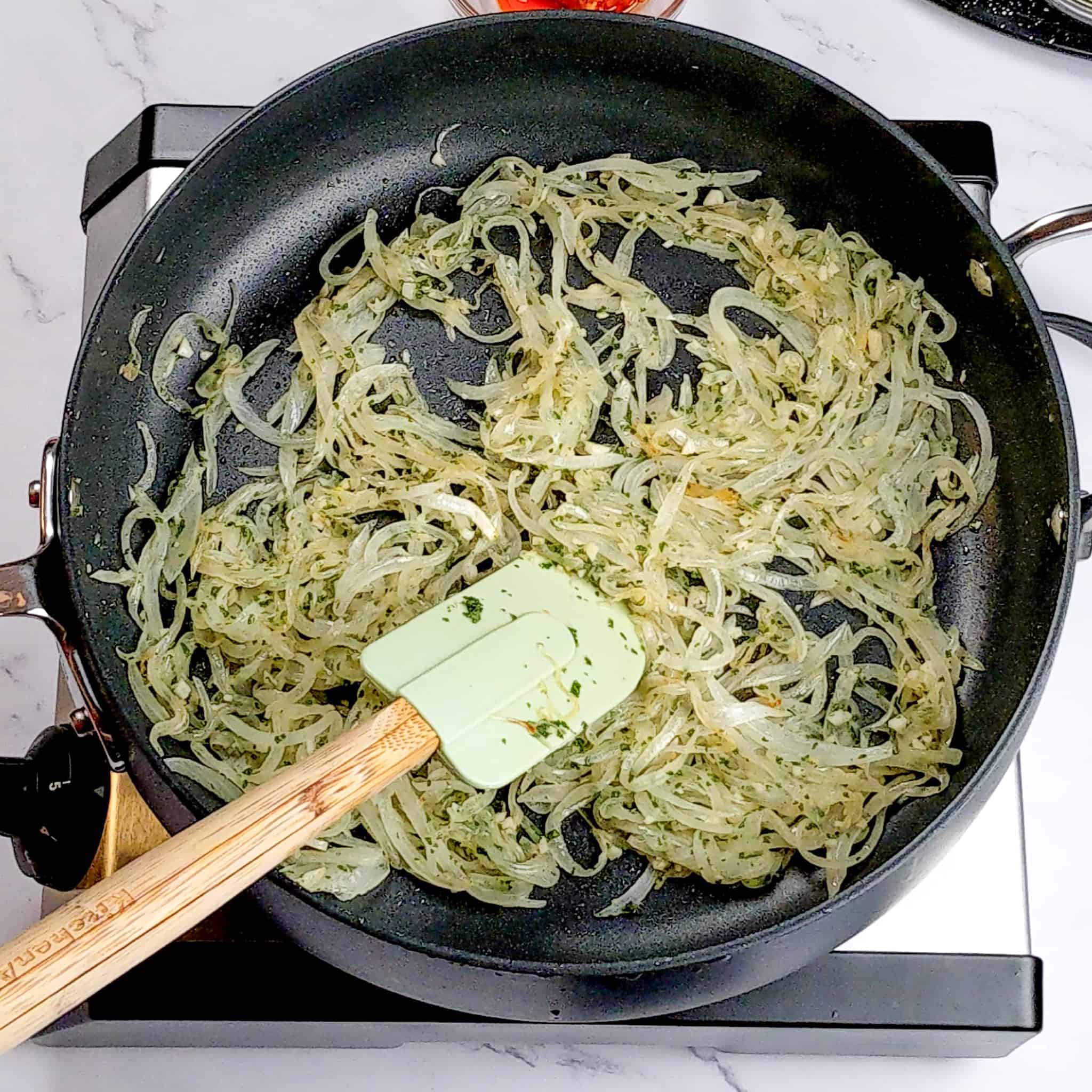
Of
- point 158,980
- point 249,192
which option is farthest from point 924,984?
point 249,192

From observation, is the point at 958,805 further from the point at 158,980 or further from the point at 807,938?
the point at 158,980

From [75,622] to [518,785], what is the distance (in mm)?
565

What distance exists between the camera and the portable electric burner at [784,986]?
159 centimetres

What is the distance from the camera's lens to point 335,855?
1.51 metres

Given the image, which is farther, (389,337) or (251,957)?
(389,337)

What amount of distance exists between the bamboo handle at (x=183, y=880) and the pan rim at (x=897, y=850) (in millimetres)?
173

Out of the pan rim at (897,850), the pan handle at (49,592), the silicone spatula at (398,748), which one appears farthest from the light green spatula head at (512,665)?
the pan handle at (49,592)

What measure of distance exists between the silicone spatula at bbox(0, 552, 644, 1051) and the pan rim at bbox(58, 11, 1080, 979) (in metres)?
0.18

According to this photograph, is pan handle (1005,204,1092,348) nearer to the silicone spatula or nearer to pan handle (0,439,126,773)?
the silicone spatula

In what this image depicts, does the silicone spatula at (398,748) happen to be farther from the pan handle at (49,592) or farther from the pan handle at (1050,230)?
the pan handle at (1050,230)

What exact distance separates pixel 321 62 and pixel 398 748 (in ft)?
4.53

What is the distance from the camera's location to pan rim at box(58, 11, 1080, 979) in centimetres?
130

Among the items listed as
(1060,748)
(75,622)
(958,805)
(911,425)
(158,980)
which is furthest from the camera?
(1060,748)

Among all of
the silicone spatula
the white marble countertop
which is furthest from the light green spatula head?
the white marble countertop
